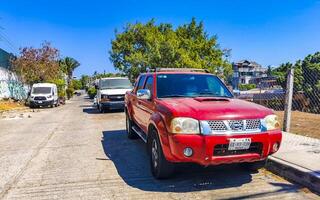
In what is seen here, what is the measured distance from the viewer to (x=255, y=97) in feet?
56.9

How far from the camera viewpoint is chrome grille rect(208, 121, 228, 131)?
5.00 meters

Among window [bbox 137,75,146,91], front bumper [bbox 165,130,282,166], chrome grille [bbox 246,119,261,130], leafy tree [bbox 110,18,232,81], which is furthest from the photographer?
leafy tree [bbox 110,18,232,81]

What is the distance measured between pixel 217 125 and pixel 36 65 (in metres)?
39.5

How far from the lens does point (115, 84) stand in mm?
19875

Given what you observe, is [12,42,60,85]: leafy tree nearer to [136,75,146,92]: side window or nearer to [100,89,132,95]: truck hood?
[100,89,132,95]: truck hood

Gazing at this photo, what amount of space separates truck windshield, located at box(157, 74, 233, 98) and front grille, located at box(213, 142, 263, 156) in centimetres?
169

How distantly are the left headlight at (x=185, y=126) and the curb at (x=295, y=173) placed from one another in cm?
194

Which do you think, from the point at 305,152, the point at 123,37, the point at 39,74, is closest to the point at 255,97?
the point at 305,152

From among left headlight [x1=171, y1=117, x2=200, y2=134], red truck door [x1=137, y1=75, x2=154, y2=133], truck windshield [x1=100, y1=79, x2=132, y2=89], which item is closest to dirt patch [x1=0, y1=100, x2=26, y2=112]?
truck windshield [x1=100, y1=79, x2=132, y2=89]

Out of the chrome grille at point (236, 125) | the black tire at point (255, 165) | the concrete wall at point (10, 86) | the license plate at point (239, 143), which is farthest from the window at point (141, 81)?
the concrete wall at point (10, 86)

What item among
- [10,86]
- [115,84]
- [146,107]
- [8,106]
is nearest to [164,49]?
[115,84]

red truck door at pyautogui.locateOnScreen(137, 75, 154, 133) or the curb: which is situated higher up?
red truck door at pyautogui.locateOnScreen(137, 75, 154, 133)

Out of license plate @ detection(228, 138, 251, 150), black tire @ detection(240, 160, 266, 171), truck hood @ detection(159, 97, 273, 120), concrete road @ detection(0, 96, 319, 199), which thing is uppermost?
truck hood @ detection(159, 97, 273, 120)

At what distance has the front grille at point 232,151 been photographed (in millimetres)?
5004
